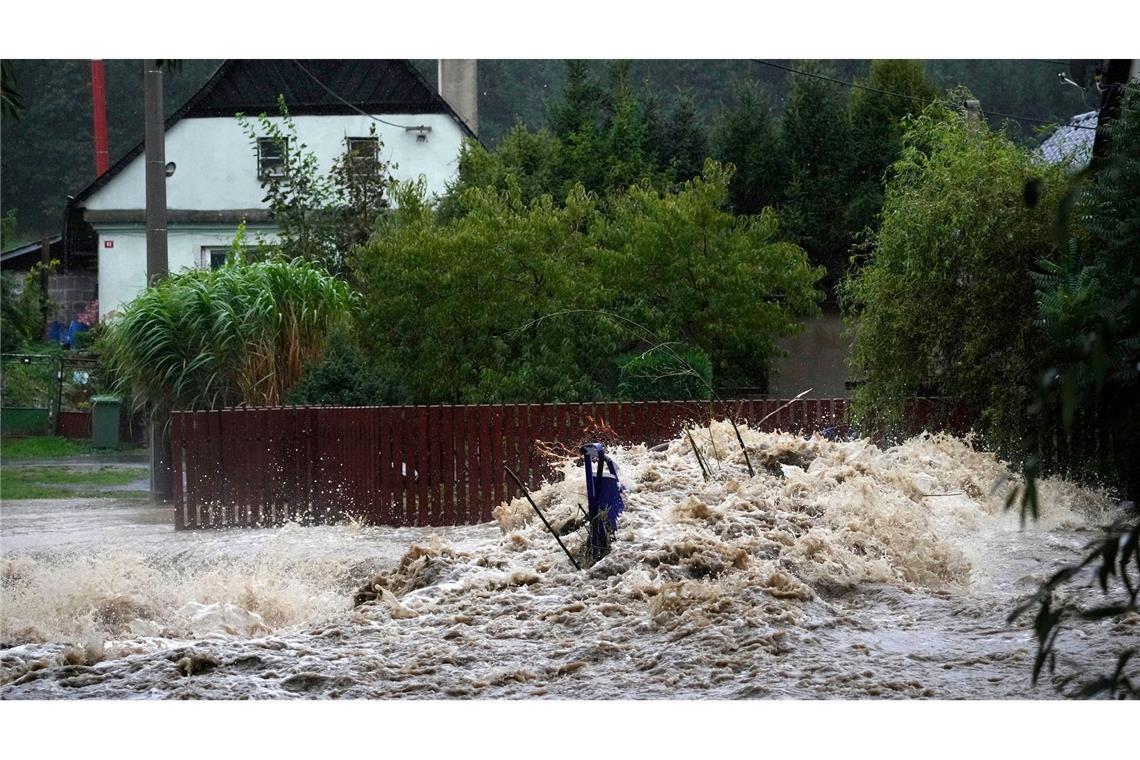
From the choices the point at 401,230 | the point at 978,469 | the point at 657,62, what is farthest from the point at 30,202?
the point at 978,469

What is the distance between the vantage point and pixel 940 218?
9812 mm

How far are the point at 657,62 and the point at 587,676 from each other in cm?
1678

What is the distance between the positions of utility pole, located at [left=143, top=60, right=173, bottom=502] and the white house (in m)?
4.27

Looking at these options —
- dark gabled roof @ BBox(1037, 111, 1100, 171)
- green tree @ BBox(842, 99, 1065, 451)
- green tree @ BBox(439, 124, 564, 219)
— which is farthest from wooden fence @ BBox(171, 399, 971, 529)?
green tree @ BBox(439, 124, 564, 219)

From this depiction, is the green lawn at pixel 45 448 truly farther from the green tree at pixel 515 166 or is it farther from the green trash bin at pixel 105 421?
the green tree at pixel 515 166

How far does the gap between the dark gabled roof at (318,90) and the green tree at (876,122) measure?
4.95m

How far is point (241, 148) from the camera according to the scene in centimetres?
1659

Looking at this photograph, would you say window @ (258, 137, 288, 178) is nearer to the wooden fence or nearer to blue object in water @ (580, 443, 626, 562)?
the wooden fence

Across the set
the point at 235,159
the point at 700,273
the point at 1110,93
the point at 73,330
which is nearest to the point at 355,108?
the point at 235,159

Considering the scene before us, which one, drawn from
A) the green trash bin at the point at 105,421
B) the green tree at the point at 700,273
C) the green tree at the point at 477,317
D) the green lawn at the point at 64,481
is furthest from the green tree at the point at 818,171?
the green trash bin at the point at 105,421

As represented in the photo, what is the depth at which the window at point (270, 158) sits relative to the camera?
52.8 feet

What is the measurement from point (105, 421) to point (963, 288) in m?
10.6

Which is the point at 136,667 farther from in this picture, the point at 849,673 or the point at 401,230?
the point at 401,230

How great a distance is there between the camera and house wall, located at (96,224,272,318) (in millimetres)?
16141
